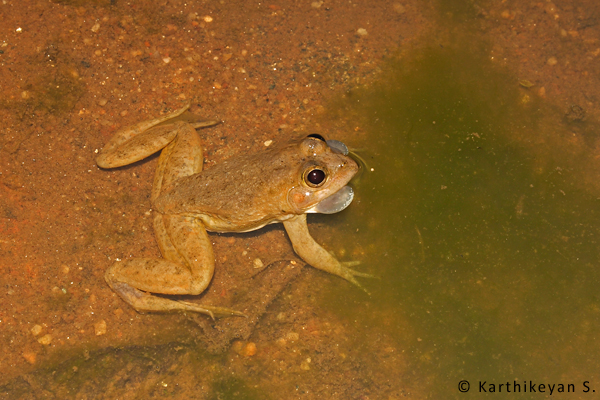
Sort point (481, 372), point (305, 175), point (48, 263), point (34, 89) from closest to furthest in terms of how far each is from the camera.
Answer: point (305, 175), point (481, 372), point (48, 263), point (34, 89)

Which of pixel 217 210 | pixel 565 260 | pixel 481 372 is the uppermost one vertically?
pixel 217 210

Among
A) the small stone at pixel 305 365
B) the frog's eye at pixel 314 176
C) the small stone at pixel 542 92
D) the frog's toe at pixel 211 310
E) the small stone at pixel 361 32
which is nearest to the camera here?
the frog's eye at pixel 314 176

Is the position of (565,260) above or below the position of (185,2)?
below

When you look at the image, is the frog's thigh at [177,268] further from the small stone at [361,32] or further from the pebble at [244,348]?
the small stone at [361,32]

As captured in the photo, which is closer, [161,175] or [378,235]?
[161,175]

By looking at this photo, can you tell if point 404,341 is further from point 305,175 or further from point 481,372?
point 305,175

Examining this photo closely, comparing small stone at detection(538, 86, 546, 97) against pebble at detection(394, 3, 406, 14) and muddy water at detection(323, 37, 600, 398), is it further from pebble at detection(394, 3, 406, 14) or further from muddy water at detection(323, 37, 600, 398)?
pebble at detection(394, 3, 406, 14)

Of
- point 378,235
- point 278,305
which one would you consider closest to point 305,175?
point 378,235

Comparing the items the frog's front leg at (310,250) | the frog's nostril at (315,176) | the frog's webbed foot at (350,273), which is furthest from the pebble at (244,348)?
the frog's nostril at (315,176)
